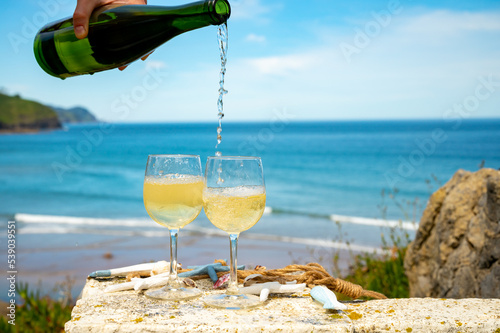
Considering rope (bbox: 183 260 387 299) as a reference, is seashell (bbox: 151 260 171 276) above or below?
above

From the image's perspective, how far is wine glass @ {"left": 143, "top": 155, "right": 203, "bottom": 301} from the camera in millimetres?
2062

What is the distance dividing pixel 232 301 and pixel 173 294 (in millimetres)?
285

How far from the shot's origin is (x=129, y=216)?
635 inches

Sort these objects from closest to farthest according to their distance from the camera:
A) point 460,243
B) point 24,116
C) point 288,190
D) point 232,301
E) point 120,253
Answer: point 232,301 → point 460,243 → point 120,253 → point 288,190 → point 24,116

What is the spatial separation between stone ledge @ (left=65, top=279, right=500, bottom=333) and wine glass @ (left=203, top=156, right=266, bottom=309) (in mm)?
131

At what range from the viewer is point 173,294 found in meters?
2.10

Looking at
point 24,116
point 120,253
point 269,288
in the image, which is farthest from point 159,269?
point 24,116

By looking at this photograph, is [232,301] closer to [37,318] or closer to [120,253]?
[37,318]

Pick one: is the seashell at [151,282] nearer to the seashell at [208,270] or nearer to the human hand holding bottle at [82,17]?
the seashell at [208,270]

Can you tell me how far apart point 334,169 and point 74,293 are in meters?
Answer: 24.9

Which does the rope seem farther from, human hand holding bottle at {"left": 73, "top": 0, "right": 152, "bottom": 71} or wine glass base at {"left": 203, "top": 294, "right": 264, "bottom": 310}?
human hand holding bottle at {"left": 73, "top": 0, "right": 152, "bottom": 71}

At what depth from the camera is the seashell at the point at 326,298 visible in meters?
1.93

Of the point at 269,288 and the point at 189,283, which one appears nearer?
the point at 269,288

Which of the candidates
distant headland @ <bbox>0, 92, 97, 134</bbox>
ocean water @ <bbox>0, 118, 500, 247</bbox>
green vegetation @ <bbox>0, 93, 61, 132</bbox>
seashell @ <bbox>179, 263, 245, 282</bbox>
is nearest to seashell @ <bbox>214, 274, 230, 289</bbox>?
seashell @ <bbox>179, 263, 245, 282</bbox>
